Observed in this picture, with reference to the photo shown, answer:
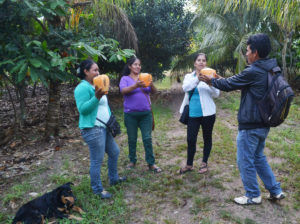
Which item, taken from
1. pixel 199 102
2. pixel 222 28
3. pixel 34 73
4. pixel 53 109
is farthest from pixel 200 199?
pixel 222 28

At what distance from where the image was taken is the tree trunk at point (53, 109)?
226 inches

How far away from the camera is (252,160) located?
9.33 feet

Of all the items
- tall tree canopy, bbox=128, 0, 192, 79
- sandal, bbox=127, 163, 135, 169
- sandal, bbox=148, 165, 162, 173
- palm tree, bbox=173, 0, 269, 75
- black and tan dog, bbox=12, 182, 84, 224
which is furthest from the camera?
palm tree, bbox=173, 0, 269, 75

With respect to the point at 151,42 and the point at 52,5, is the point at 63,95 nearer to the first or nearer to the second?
the point at 151,42

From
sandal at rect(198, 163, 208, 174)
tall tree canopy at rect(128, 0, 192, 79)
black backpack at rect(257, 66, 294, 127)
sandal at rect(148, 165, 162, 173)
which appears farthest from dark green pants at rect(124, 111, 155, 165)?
tall tree canopy at rect(128, 0, 192, 79)

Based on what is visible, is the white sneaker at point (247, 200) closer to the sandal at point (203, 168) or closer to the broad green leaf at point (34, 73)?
the sandal at point (203, 168)

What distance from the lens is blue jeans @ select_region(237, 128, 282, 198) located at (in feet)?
9.10

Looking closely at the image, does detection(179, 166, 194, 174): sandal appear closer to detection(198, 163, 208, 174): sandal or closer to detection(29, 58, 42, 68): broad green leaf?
detection(198, 163, 208, 174): sandal

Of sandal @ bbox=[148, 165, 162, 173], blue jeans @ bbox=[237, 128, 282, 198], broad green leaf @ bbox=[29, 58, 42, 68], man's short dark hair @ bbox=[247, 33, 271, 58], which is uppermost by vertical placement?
man's short dark hair @ bbox=[247, 33, 271, 58]

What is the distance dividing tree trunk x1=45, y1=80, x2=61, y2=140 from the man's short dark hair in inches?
169

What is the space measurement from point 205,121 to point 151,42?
7.65 m

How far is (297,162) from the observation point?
13.8 ft

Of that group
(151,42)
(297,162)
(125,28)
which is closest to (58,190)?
(297,162)

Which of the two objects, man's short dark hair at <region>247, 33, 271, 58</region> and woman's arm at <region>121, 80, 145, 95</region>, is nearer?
man's short dark hair at <region>247, 33, 271, 58</region>
